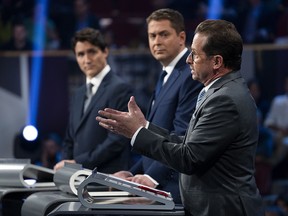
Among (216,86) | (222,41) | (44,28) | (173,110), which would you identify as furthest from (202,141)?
(44,28)

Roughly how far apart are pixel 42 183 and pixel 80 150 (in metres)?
0.71

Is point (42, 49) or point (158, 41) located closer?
point (158, 41)

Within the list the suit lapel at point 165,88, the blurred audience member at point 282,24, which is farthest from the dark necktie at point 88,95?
the blurred audience member at point 282,24

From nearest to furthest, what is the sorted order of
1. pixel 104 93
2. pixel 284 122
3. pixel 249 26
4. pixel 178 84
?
pixel 178 84 < pixel 104 93 < pixel 284 122 < pixel 249 26

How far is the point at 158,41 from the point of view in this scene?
141 inches

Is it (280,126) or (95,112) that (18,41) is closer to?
(280,126)

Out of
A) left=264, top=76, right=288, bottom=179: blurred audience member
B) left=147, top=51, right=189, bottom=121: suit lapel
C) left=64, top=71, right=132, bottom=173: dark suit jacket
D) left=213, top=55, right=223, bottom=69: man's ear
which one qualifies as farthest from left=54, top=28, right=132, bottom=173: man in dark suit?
left=264, top=76, right=288, bottom=179: blurred audience member

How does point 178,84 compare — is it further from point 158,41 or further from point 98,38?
point 98,38

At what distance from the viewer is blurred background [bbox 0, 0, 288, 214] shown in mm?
7059

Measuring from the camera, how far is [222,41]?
2.62 metres

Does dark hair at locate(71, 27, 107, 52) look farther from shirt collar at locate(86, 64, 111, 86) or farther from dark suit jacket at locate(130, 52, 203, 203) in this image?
dark suit jacket at locate(130, 52, 203, 203)

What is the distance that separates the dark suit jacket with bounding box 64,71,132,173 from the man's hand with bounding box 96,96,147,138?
1316 millimetres

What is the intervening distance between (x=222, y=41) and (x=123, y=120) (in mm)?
432

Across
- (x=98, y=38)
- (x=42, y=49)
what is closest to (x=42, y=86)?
(x=42, y=49)
